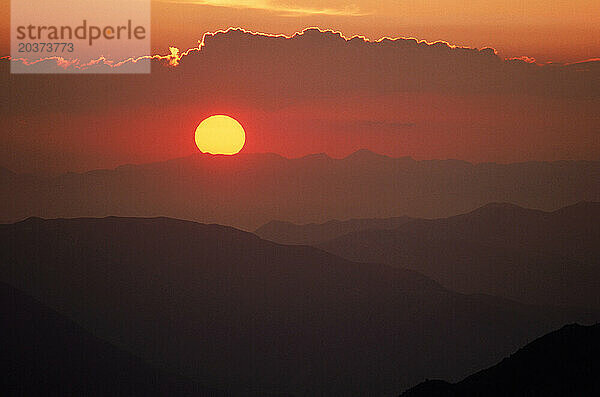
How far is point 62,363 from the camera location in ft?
384

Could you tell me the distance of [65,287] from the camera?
153250 mm

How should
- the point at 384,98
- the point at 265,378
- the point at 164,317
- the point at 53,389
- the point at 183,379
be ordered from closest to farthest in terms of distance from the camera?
1. the point at 53,389
2. the point at 183,379
3. the point at 265,378
4. the point at 164,317
5. the point at 384,98

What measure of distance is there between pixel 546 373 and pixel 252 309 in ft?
390

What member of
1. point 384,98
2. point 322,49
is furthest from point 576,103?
point 322,49

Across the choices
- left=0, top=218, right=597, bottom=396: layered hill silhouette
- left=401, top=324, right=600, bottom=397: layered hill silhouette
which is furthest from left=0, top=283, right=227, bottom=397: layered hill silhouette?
left=401, top=324, right=600, bottom=397: layered hill silhouette

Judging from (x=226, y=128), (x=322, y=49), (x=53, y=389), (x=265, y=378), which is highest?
(x=322, y=49)

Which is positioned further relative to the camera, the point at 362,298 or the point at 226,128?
the point at 362,298

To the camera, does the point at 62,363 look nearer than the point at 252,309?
Yes

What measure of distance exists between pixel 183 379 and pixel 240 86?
65204 mm

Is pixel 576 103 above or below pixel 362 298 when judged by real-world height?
above

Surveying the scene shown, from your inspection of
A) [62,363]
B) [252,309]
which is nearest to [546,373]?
[62,363]

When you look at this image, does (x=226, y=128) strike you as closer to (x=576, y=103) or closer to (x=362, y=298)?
(x=362, y=298)

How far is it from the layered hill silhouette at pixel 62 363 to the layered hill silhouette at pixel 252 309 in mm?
7037

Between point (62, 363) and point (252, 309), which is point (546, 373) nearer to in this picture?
point (62, 363)
